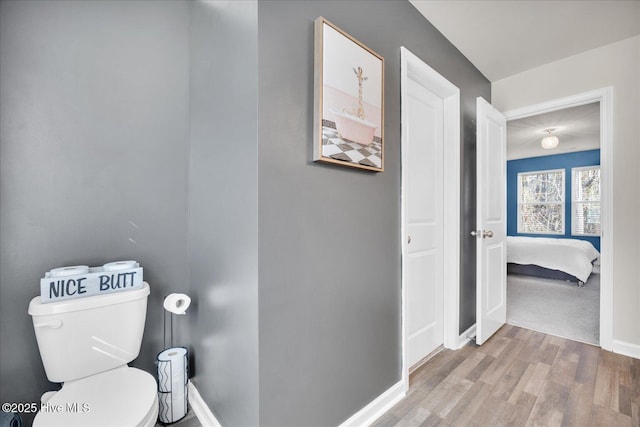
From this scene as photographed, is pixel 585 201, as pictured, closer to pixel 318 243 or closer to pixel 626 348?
pixel 626 348

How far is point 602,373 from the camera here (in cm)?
204

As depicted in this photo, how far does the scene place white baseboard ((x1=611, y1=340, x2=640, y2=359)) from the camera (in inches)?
90.0

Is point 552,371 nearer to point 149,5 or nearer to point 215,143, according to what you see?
point 215,143

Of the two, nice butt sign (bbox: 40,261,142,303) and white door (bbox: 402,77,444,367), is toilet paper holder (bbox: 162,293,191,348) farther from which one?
white door (bbox: 402,77,444,367)

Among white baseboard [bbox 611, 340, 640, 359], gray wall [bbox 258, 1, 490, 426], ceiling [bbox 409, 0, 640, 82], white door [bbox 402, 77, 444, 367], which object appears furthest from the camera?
white baseboard [bbox 611, 340, 640, 359]

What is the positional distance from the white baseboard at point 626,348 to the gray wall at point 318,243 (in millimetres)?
1974

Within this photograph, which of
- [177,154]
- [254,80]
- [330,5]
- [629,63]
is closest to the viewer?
[254,80]

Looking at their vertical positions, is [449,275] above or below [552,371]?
above

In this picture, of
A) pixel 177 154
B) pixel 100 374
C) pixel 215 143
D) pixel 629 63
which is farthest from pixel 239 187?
pixel 629 63

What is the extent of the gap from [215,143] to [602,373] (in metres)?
2.94

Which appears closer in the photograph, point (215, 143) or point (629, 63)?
point (215, 143)

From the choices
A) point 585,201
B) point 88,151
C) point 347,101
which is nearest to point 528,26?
→ point 347,101

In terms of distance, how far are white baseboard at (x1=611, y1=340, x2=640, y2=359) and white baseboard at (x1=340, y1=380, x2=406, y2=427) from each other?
1.94 m

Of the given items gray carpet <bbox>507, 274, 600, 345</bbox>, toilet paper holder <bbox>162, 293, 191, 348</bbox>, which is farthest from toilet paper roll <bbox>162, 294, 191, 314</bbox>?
gray carpet <bbox>507, 274, 600, 345</bbox>
